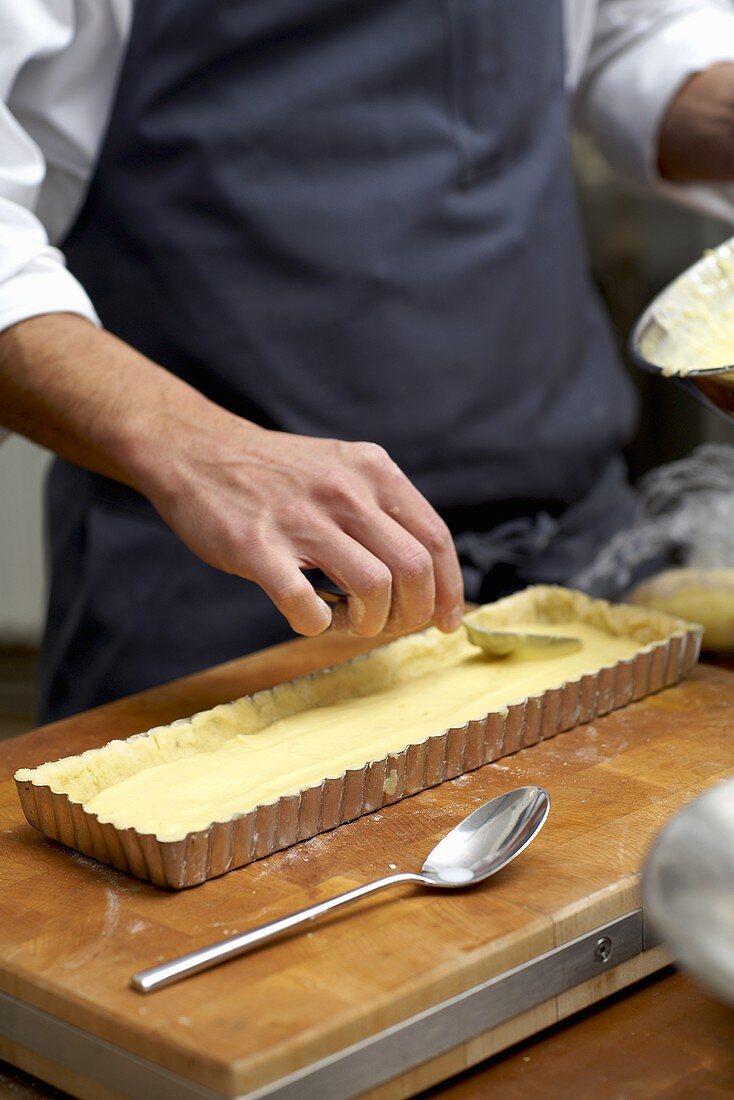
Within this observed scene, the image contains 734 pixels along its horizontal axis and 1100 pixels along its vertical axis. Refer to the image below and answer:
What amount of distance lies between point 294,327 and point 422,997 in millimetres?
712

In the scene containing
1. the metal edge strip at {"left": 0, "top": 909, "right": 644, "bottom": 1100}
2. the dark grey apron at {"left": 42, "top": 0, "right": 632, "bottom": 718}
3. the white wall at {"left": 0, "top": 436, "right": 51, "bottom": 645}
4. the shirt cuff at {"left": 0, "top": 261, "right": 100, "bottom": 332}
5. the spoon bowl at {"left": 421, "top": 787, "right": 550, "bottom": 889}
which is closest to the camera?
the metal edge strip at {"left": 0, "top": 909, "right": 644, "bottom": 1100}

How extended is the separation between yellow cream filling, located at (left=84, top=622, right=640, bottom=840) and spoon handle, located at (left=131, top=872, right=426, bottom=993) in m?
0.09

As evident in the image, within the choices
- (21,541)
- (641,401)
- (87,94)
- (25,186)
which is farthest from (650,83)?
(21,541)

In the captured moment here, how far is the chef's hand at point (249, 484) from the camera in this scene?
869 mm

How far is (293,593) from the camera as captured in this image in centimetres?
85

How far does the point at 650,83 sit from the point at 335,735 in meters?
0.90

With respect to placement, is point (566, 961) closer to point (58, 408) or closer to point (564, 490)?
point (58, 408)

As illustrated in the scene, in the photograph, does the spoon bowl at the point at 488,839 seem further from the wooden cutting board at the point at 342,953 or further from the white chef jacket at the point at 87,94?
the white chef jacket at the point at 87,94

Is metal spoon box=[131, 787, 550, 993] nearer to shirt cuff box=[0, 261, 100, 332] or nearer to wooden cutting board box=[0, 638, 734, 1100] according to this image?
wooden cutting board box=[0, 638, 734, 1100]

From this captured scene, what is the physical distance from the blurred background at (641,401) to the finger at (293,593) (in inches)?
74.5

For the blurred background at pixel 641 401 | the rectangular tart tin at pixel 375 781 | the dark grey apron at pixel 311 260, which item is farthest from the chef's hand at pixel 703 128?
the blurred background at pixel 641 401

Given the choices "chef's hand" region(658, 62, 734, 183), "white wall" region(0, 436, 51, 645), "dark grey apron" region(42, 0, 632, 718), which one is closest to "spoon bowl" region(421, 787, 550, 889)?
"dark grey apron" region(42, 0, 632, 718)

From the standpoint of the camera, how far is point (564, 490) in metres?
1.34

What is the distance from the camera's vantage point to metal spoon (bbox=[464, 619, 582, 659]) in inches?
39.3
